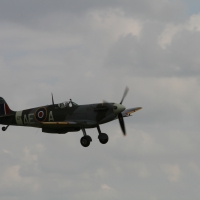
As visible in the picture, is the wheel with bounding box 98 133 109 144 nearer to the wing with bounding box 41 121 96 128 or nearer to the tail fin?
the wing with bounding box 41 121 96 128

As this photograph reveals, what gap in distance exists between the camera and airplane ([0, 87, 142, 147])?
37.3 meters

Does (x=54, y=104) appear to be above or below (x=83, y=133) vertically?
above

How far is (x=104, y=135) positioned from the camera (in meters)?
37.5

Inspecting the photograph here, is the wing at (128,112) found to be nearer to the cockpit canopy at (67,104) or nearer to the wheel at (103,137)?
the wheel at (103,137)

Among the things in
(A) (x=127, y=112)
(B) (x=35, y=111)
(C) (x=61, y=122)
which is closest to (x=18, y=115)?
(B) (x=35, y=111)

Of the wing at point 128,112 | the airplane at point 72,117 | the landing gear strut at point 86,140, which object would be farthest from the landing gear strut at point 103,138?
the wing at point 128,112

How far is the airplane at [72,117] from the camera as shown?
37312 millimetres

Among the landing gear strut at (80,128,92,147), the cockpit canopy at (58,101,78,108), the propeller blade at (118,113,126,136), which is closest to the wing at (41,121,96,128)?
the landing gear strut at (80,128,92,147)

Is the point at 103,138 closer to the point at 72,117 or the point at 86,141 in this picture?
the point at 86,141

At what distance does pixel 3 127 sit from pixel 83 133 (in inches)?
307

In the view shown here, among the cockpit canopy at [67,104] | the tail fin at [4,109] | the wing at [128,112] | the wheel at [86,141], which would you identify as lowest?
the wheel at [86,141]

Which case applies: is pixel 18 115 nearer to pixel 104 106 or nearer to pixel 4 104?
pixel 4 104

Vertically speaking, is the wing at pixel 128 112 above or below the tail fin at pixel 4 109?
below

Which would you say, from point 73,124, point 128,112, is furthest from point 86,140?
point 128,112
